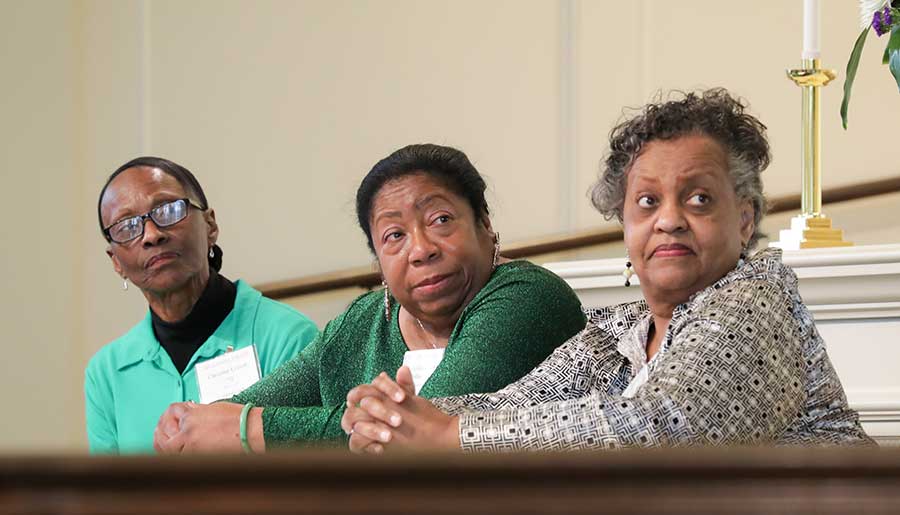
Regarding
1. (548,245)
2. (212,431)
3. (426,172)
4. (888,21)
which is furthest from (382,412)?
(548,245)

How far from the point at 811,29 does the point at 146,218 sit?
4.98 feet

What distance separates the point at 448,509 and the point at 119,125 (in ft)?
15.5

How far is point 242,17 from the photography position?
4680mm

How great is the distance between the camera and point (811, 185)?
8.48 feet

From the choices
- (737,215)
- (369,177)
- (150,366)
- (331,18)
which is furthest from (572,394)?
(331,18)

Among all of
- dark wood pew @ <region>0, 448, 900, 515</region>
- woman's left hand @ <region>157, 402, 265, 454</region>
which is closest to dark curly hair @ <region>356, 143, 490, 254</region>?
woman's left hand @ <region>157, 402, 265, 454</region>

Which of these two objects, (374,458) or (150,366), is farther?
(150,366)

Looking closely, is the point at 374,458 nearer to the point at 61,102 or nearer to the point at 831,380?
the point at 831,380

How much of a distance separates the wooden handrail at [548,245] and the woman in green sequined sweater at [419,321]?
93cm

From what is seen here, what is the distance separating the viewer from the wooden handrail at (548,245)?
348 cm

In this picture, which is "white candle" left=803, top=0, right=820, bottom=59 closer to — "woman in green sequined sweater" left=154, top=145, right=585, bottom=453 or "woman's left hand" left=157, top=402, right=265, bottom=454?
"woman in green sequined sweater" left=154, top=145, right=585, bottom=453

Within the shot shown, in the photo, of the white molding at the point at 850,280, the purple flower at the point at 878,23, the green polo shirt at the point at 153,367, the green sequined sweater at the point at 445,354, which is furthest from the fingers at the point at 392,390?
the green polo shirt at the point at 153,367

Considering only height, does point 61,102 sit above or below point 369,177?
above

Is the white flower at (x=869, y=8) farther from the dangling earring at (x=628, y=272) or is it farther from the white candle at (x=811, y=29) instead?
the dangling earring at (x=628, y=272)
